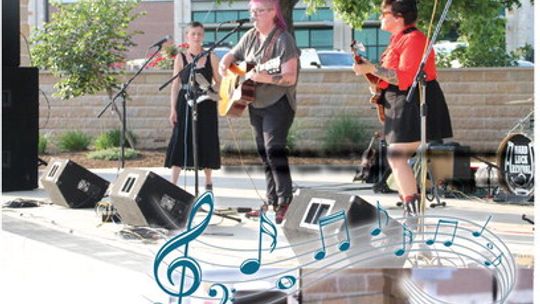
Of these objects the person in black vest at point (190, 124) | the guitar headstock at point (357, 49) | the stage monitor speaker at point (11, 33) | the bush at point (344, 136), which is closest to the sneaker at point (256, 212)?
the person in black vest at point (190, 124)

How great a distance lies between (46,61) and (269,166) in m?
1.22

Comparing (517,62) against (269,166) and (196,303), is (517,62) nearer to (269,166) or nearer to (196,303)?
(269,166)

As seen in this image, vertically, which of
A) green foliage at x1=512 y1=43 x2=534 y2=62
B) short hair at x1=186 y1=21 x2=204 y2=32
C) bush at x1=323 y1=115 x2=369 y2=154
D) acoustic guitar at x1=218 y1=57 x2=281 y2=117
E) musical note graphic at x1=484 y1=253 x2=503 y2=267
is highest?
short hair at x1=186 y1=21 x2=204 y2=32

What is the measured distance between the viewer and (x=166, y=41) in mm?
3857

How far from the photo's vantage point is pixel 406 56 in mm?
3658

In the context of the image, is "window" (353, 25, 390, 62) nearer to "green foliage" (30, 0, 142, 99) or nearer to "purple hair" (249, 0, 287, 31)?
"purple hair" (249, 0, 287, 31)

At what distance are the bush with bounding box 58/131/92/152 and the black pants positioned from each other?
81 centimetres

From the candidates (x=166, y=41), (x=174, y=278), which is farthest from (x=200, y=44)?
(x=174, y=278)

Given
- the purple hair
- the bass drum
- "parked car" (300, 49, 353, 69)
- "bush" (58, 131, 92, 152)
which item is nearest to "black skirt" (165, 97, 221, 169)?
"bush" (58, 131, 92, 152)

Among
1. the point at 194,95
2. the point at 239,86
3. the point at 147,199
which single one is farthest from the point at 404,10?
the point at 147,199

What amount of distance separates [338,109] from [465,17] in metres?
0.64

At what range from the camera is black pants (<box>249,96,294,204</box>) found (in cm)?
381

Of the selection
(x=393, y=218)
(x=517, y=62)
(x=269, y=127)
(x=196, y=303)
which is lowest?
(x=196, y=303)

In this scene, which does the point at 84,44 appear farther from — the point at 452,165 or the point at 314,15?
the point at 452,165
